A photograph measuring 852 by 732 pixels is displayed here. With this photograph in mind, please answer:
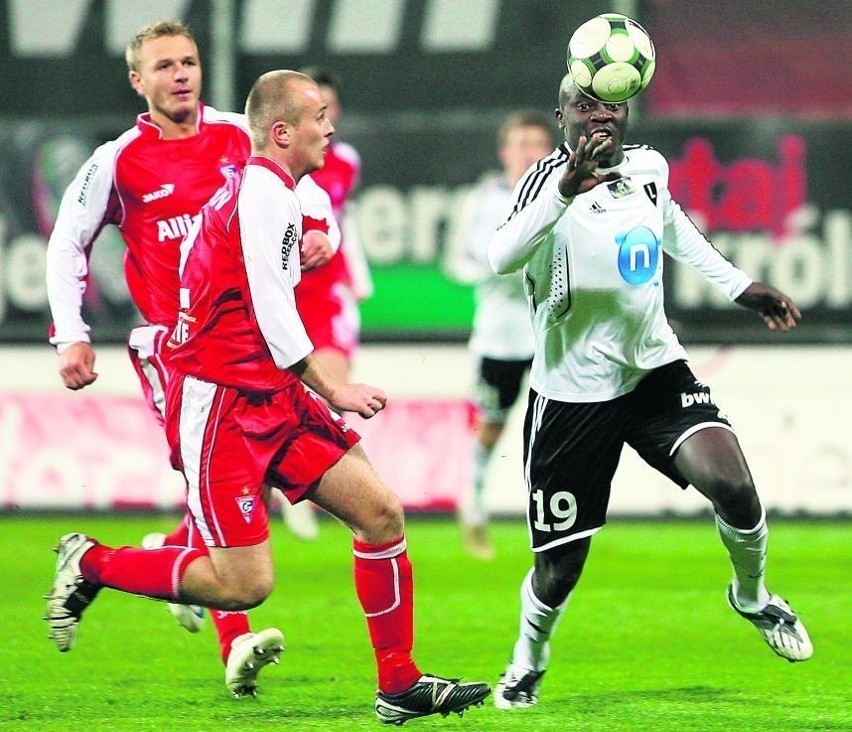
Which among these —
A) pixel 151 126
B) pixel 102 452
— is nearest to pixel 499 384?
pixel 102 452

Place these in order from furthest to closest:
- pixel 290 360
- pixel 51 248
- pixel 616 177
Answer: pixel 51 248 → pixel 616 177 → pixel 290 360

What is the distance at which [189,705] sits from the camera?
20.6 feet

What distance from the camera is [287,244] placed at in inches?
217

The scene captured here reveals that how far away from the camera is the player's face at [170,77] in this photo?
6.70m

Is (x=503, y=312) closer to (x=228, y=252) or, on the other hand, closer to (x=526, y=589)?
(x=526, y=589)

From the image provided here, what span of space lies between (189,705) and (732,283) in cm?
249

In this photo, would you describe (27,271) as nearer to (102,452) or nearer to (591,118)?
(102,452)

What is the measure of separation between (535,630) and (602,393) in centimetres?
87

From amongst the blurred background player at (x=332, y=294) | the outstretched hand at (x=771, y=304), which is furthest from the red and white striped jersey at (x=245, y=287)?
the blurred background player at (x=332, y=294)

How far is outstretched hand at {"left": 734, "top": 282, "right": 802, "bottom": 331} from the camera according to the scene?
20.9ft

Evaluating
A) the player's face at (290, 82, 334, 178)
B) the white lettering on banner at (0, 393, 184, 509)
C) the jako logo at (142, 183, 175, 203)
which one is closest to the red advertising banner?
the white lettering on banner at (0, 393, 184, 509)

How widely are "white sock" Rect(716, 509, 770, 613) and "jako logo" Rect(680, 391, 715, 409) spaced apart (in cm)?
41

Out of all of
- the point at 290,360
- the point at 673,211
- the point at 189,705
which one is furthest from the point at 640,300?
the point at 189,705

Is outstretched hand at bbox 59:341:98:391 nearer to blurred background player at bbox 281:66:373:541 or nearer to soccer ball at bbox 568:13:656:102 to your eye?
soccer ball at bbox 568:13:656:102
